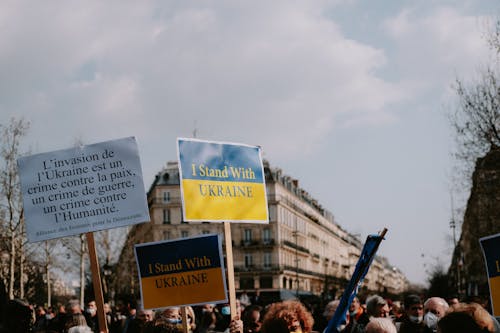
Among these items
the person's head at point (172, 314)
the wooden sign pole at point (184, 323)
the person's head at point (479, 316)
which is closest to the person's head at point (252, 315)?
the person's head at point (172, 314)

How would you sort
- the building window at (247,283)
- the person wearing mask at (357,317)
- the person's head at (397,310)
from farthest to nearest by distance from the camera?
the building window at (247,283) → the person's head at (397,310) → the person wearing mask at (357,317)

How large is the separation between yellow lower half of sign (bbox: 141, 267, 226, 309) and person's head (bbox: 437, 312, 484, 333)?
3462 millimetres

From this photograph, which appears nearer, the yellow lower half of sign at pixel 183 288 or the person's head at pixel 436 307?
the yellow lower half of sign at pixel 183 288

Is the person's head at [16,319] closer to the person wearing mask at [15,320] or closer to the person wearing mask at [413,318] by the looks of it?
the person wearing mask at [15,320]

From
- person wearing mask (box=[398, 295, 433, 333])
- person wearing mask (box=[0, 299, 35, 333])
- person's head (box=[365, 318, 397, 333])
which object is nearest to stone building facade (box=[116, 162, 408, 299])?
person wearing mask (box=[398, 295, 433, 333])

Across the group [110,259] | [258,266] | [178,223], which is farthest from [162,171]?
[110,259]

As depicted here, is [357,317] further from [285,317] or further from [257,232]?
[257,232]

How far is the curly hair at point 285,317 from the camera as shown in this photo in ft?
16.6

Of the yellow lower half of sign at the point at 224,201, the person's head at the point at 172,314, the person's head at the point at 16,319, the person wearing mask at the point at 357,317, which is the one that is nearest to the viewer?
the person's head at the point at 16,319

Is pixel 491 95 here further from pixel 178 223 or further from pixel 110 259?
pixel 178 223

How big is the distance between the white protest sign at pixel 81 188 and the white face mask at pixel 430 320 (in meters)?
3.33

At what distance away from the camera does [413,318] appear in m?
8.12

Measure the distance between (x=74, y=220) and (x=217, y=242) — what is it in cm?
147

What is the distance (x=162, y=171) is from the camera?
9131 centimetres
